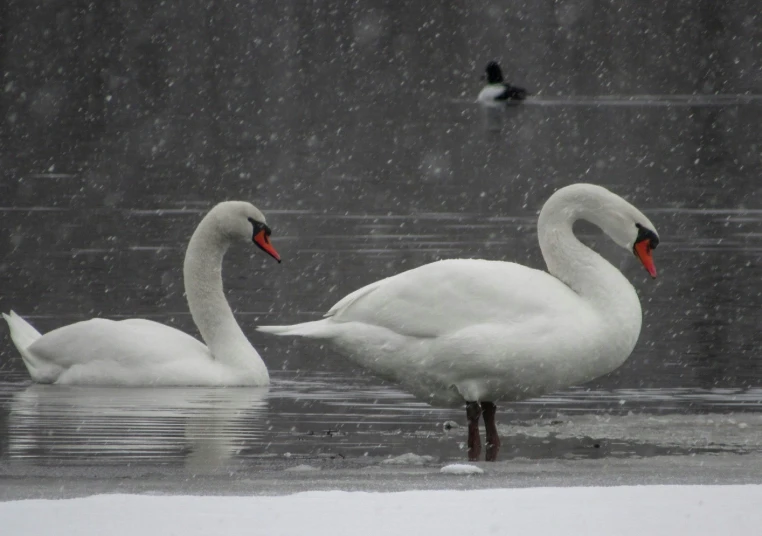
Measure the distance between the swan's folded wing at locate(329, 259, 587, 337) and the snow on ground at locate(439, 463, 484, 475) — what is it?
1190 millimetres

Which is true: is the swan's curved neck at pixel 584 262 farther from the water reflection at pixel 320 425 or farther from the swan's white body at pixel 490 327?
the water reflection at pixel 320 425

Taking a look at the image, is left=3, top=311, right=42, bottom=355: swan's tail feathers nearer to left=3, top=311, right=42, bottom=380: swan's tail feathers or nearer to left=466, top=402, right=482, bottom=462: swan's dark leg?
left=3, top=311, right=42, bottom=380: swan's tail feathers

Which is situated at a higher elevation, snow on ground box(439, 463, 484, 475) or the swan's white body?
the swan's white body

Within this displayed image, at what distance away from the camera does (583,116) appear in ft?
125

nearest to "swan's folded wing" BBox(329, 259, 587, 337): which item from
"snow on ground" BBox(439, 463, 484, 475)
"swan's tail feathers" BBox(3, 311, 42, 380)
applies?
"snow on ground" BBox(439, 463, 484, 475)

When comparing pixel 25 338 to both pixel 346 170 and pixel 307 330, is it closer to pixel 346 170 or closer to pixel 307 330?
pixel 307 330

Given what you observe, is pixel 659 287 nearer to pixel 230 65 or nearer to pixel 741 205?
pixel 741 205

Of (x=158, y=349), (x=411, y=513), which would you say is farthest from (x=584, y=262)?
(x=158, y=349)

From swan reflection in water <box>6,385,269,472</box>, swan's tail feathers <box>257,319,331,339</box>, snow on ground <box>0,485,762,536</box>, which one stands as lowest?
swan reflection in water <box>6,385,269,472</box>

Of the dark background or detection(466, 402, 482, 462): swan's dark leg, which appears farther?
the dark background

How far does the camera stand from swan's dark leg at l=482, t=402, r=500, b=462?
7.71 meters

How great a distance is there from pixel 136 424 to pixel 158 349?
176 cm

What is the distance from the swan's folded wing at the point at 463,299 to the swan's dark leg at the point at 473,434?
39 centimetres

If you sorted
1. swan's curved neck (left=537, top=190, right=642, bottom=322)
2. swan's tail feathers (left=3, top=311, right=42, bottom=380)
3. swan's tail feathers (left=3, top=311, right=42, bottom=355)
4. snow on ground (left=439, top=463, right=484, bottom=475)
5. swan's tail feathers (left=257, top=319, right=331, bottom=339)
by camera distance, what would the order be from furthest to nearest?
swan's tail feathers (left=3, top=311, right=42, bottom=355) < swan's tail feathers (left=3, top=311, right=42, bottom=380) < swan's tail feathers (left=257, top=319, right=331, bottom=339) < swan's curved neck (left=537, top=190, right=642, bottom=322) < snow on ground (left=439, top=463, right=484, bottom=475)
